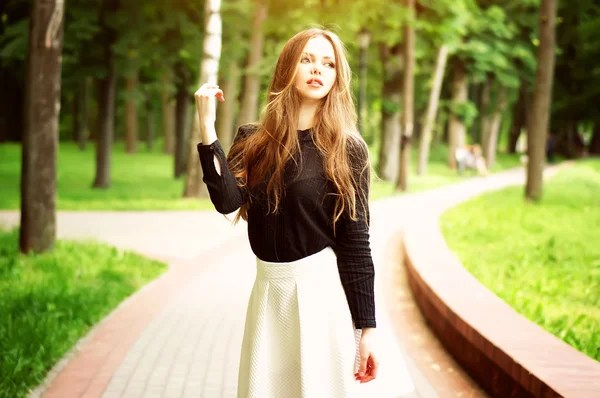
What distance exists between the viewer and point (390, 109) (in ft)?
87.6

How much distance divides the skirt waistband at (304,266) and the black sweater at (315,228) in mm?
18

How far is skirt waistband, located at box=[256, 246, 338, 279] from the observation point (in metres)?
2.80

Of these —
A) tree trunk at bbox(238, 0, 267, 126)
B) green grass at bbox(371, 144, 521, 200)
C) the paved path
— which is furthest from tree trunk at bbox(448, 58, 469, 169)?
the paved path

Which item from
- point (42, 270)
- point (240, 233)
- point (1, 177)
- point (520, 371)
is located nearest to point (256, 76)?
point (240, 233)

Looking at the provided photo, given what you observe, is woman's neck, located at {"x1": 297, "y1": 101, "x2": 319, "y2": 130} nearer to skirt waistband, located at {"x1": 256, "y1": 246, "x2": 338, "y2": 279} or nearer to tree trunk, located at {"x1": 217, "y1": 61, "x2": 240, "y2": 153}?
skirt waistband, located at {"x1": 256, "y1": 246, "x2": 338, "y2": 279}

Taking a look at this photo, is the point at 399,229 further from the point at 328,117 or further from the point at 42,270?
the point at 328,117

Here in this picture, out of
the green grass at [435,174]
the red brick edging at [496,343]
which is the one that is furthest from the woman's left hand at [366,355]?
the green grass at [435,174]

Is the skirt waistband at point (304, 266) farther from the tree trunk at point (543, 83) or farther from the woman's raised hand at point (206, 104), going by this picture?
the tree trunk at point (543, 83)

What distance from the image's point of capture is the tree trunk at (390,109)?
27.1 m

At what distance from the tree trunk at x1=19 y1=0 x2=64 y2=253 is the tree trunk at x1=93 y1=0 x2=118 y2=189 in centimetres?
1164

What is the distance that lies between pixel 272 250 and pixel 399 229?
11580 mm

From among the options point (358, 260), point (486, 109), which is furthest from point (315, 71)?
point (486, 109)

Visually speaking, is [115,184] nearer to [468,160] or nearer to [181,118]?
[181,118]

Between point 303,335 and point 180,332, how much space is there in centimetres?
426
